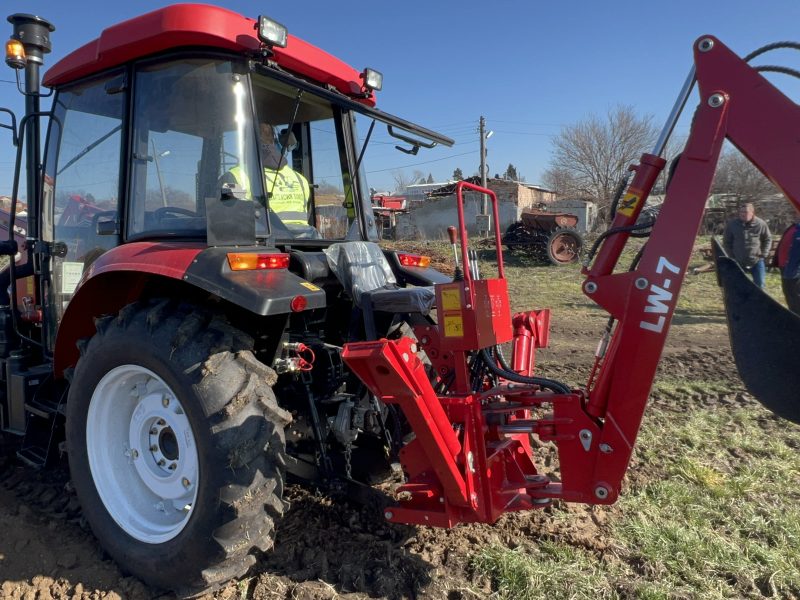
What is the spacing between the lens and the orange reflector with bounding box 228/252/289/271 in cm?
226

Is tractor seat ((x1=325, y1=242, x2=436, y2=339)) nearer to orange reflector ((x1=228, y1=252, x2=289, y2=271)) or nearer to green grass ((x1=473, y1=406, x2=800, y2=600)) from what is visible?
orange reflector ((x1=228, y1=252, x2=289, y2=271))

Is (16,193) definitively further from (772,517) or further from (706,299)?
(706,299)

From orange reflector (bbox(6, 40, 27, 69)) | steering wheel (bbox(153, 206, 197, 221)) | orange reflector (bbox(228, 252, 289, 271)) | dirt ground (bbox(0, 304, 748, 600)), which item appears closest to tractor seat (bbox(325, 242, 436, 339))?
orange reflector (bbox(228, 252, 289, 271))

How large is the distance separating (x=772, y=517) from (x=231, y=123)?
3.13 meters

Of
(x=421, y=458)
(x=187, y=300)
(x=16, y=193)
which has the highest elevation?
(x=16, y=193)

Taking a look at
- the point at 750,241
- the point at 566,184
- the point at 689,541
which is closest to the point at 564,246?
→ the point at 750,241

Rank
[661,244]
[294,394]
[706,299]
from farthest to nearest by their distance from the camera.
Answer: [706,299] < [294,394] < [661,244]

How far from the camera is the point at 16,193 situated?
344cm

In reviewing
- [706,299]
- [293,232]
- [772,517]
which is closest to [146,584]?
[293,232]

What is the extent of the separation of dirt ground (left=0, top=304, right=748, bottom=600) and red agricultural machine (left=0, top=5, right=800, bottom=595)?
190mm

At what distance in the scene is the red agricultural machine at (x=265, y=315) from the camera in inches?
82.4

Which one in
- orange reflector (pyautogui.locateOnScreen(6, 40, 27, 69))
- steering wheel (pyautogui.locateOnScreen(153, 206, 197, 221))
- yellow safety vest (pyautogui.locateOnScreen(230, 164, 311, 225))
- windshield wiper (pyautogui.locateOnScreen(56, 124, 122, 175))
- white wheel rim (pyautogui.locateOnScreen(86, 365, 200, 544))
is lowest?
white wheel rim (pyautogui.locateOnScreen(86, 365, 200, 544))

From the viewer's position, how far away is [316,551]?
8.64ft

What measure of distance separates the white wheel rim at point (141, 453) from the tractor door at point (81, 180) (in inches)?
31.0
